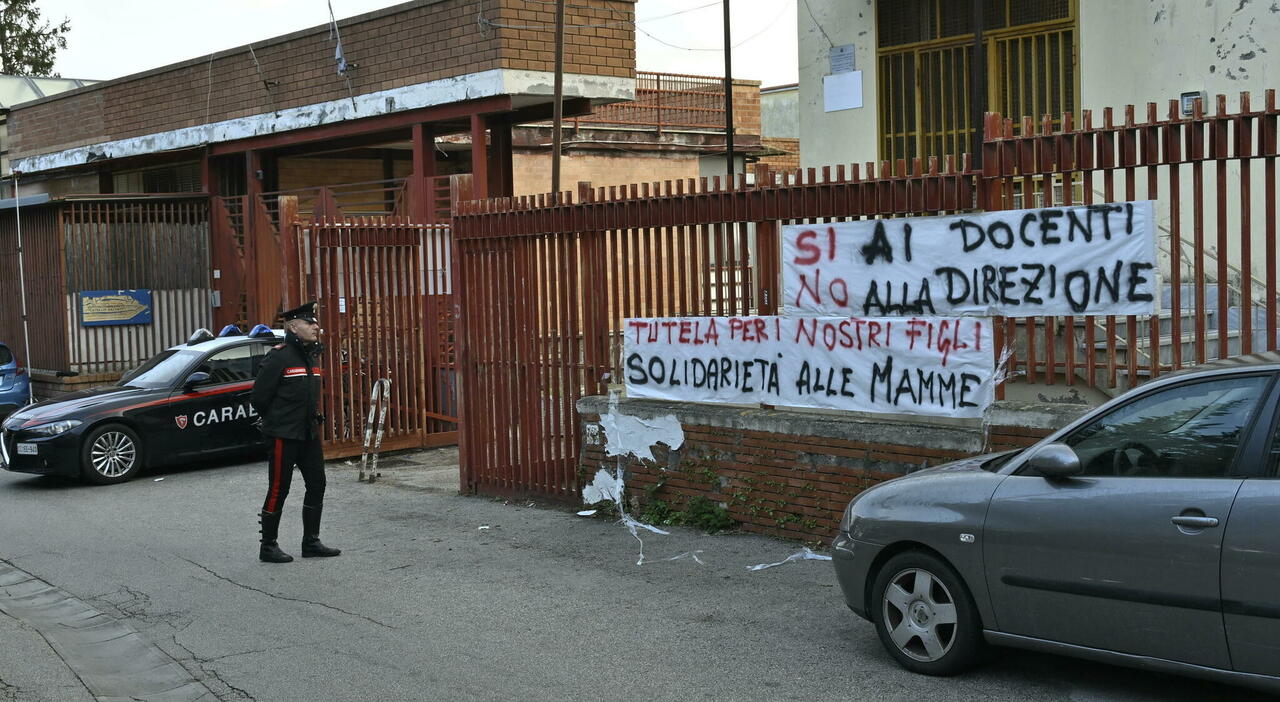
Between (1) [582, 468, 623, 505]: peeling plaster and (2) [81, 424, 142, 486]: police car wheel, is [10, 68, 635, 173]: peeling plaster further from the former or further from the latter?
(1) [582, 468, 623, 505]: peeling plaster

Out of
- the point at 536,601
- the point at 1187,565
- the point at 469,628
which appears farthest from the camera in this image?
the point at 536,601

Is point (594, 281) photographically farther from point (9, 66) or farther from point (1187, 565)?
point (9, 66)

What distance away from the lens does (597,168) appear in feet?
83.2

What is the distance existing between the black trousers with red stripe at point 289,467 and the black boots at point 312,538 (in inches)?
2.2

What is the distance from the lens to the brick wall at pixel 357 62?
16828mm

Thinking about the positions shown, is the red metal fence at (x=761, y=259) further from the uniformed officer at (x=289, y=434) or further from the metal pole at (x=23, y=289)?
the metal pole at (x=23, y=289)

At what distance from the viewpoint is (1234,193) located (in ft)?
37.3

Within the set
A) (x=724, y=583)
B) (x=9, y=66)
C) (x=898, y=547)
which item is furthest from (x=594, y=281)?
(x=9, y=66)

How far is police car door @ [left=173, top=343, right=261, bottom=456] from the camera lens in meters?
13.3

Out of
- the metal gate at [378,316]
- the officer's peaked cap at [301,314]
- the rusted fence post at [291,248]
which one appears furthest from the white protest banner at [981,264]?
the rusted fence post at [291,248]

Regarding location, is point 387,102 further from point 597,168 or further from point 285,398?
point 285,398

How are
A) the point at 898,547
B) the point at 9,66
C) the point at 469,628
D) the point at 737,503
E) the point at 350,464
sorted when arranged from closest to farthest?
1. the point at 898,547
2. the point at 469,628
3. the point at 737,503
4. the point at 350,464
5. the point at 9,66

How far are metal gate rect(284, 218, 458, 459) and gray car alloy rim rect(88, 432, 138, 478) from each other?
201 cm

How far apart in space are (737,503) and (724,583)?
1.38m
